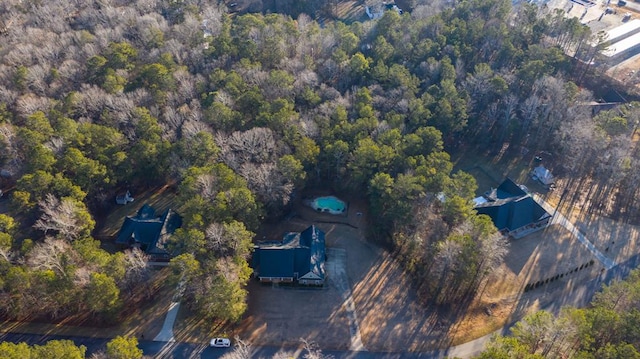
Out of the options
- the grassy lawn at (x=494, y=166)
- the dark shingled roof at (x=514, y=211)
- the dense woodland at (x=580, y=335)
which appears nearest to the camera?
the dense woodland at (x=580, y=335)

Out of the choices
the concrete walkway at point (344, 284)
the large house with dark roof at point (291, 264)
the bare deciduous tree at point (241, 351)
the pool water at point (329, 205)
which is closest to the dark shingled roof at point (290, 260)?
the large house with dark roof at point (291, 264)

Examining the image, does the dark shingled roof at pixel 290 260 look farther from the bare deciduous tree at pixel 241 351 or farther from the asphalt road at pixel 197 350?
the asphalt road at pixel 197 350

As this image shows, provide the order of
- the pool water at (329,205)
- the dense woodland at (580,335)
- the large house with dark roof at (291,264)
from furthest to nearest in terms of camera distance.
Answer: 1. the pool water at (329,205)
2. the large house with dark roof at (291,264)
3. the dense woodland at (580,335)

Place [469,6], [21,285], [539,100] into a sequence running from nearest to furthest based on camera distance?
[21,285], [539,100], [469,6]

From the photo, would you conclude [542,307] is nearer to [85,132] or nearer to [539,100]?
[539,100]

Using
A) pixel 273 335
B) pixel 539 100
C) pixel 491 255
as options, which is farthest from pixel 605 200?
pixel 273 335

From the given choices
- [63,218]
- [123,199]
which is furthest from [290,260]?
→ [123,199]
